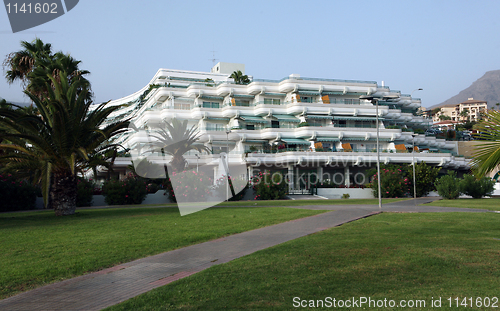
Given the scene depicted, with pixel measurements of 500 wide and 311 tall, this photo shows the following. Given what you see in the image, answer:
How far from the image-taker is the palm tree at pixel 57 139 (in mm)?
17625

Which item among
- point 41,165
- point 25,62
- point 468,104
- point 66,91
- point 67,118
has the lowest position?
point 41,165

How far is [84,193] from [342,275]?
1182 inches

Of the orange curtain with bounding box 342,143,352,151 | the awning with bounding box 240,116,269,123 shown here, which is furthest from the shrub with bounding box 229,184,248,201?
the orange curtain with bounding box 342,143,352,151

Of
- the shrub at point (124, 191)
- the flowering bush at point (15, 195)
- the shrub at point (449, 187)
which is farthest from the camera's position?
the shrub at point (449, 187)

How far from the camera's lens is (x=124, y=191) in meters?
33.3

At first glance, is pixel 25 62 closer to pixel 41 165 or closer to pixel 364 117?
pixel 41 165

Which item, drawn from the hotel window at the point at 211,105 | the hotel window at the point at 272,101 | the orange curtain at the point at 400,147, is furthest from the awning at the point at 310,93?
the orange curtain at the point at 400,147

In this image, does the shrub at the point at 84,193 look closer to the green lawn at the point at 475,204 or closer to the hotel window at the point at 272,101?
the green lawn at the point at 475,204

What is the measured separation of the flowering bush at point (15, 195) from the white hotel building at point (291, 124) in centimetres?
2274

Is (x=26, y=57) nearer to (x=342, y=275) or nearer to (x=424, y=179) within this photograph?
(x=342, y=275)

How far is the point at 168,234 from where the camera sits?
1237 cm

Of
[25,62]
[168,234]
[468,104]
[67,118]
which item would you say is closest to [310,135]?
[25,62]

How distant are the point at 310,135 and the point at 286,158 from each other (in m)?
6.81

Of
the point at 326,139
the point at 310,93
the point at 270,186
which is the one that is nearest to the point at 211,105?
the point at 310,93
